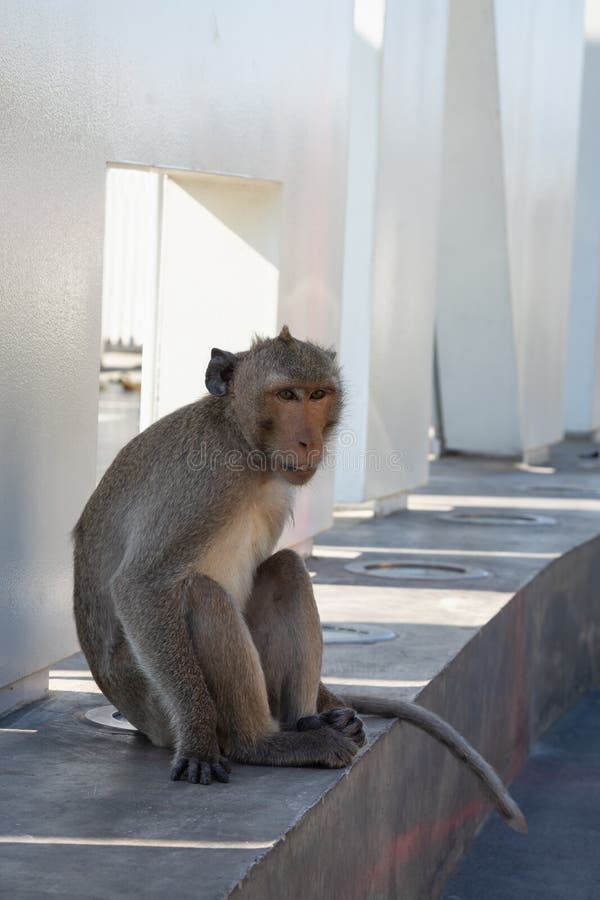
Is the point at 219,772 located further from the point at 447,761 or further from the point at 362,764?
the point at 447,761

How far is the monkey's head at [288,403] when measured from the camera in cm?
367

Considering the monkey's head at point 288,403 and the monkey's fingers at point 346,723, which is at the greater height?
the monkey's head at point 288,403

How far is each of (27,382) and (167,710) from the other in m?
1.18

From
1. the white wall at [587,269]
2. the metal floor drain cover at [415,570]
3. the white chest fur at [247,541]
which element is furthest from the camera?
the white wall at [587,269]

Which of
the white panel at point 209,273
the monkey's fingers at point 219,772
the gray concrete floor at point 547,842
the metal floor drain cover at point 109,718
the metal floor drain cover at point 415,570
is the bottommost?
the gray concrete floor at point 547,842

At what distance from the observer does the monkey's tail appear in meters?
3.83

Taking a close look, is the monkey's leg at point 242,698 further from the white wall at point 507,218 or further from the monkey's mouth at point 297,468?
the white wall at point 507,218

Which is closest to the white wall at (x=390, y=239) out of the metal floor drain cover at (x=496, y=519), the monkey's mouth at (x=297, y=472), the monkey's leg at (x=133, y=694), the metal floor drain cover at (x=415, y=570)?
the metal floor drain cover at (x=496, y=519)

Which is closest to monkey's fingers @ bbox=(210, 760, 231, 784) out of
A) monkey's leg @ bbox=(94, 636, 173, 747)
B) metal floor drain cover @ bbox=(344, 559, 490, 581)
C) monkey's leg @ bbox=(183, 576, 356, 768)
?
monkey's leg @ bbox=(183, 576, 356, 768)

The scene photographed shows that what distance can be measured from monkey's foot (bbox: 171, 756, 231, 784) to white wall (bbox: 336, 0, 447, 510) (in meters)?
4.53

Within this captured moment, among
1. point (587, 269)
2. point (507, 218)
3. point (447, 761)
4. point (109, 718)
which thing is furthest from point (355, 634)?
point (587, 269)

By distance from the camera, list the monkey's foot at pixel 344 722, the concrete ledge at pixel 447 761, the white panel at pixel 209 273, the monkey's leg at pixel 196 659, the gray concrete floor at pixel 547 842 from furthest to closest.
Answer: the white panel at pixel 209 273, the gray concrete floor at pixel 547 842, the monkey's foot at pixel 344 722, the monkey's leg at pixel 196 659, the concrete ledge at pixel 447 761

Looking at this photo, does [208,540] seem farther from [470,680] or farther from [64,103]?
[470,680]

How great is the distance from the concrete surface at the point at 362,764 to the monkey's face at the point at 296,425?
75 cm
